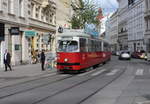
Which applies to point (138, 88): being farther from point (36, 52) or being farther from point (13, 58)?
point (36, 52)

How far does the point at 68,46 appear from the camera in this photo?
23.0 meters

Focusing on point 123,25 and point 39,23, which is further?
point 123,25

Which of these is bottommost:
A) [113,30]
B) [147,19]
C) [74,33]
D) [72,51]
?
[72,51]

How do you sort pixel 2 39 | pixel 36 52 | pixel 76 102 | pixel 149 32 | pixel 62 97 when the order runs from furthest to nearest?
1. pixel 149 32
2. pixel 36 52
3. pixel 2 39
4. pixel 62 97
5. pixel 76 102

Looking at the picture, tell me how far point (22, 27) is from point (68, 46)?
42.4 feet

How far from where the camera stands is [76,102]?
1073cm

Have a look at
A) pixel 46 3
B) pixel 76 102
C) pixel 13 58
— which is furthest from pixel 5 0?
pixel 76 102

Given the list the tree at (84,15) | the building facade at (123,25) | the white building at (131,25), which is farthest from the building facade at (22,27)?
the building facade at (123,25)

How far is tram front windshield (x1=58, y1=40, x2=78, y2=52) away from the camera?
22812mm

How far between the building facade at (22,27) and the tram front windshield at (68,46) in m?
5.35

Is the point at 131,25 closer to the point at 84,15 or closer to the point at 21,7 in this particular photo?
the point at 84,15

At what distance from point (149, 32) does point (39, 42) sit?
43.4m

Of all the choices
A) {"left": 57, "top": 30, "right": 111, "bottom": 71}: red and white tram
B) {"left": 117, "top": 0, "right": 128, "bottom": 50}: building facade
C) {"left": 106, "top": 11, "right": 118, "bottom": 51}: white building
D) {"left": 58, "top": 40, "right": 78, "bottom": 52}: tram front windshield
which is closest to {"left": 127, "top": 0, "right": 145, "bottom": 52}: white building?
{"left": 117, "top": 0, "right": 128, "bottom": 50}: building facade

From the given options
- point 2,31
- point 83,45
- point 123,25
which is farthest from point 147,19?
point 83,45
